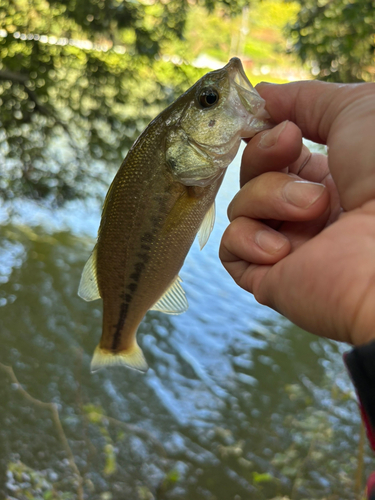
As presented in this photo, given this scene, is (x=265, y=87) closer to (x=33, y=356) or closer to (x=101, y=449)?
(x=101, y=449)

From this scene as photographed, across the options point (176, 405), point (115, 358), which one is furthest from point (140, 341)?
point (115, 358)

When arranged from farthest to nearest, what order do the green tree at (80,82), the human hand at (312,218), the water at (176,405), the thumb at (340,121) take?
the green tree at (80,82) → the water at (176,405) → the thumb at (340,121) → the human hand at (312,218)

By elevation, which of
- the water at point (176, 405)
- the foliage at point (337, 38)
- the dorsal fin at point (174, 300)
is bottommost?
the water at point (176, 405)

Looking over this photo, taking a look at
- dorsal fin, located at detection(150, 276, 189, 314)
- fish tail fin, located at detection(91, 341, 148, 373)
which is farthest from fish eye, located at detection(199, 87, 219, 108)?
fish tail fin, located at detection(91, 341, 148, 373)

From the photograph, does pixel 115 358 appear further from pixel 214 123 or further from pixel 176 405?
pixel 176 405

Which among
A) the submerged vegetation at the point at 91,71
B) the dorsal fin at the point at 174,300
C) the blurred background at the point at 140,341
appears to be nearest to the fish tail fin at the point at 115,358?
the dorsal fin at the point at 174,300

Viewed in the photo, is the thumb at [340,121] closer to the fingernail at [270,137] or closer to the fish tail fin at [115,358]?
the fingernail at [270,137]

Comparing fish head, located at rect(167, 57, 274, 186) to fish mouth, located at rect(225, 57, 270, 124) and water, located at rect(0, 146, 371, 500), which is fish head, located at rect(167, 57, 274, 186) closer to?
fish mouth, located at rect(225, 57, 270, 124)

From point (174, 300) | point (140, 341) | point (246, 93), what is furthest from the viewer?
point (140, 341)
